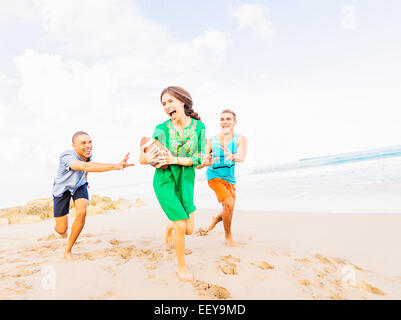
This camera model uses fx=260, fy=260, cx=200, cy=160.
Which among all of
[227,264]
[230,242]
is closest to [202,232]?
[230,242]

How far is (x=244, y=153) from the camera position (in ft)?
14.1

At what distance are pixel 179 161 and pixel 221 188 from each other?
1607 millimetres

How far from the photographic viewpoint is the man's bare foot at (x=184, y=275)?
2668mm

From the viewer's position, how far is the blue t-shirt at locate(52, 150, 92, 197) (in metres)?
3.59

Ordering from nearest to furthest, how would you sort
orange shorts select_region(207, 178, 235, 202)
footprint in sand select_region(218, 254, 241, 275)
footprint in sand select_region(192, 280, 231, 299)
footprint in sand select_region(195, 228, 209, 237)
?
footprint in sand select_region(192, 280, 231, 299) < footprint in sand select_region(218, 254, 241, 275) < orange shorts select_region(207, 178, 235, 202) < footprint in sand select_region(195, 228, 209, 237)

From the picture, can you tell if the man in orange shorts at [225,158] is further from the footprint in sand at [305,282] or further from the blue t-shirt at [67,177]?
the blue t-shirt at [67,177]

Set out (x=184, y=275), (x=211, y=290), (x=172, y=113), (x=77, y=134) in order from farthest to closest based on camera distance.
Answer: (x=77, y=134), (x=172, y=113), (x=184, y=275), (x=211, y=290)

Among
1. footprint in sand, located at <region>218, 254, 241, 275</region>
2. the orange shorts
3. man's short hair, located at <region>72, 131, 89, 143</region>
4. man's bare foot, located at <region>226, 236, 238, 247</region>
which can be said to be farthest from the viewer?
the orange shorts

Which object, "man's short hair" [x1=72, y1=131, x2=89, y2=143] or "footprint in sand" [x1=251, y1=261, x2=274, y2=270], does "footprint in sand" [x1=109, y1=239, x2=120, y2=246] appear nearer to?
"man's short hair" [x1=72, y1=131, x2=89, y2=143]

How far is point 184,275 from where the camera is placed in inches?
106

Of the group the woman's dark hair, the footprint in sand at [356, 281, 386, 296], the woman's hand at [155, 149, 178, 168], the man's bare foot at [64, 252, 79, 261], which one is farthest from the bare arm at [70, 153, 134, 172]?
→ the footprint in sand at [356, 281, 386, 296]

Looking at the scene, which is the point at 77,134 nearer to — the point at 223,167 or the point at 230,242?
the point at 223,167
